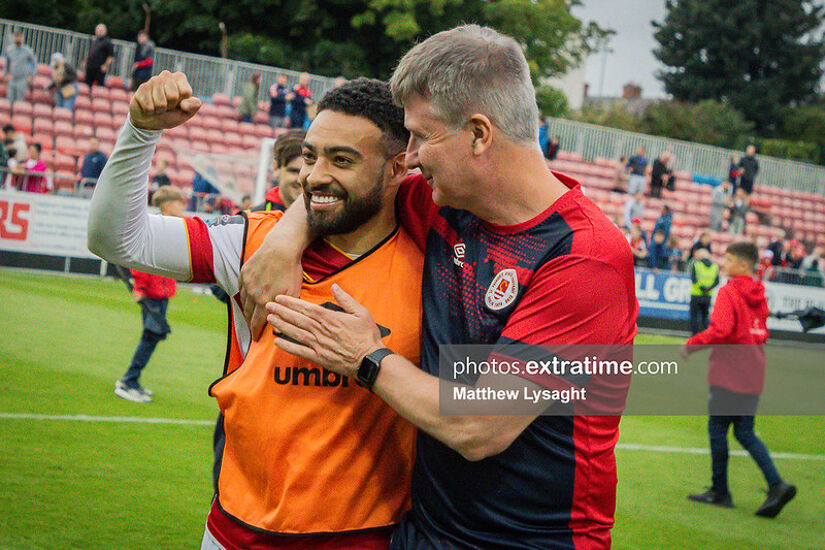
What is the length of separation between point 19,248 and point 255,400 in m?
14.5

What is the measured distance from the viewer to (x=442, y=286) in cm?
234

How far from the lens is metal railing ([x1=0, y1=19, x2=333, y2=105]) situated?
21859 mm

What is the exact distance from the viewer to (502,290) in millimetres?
2178


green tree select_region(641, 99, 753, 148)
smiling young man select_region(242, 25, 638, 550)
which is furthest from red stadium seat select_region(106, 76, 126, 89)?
green tree select_region(641, 99, 753, 148)

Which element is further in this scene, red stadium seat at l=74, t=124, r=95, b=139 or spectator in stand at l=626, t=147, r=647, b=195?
spectator in stand at l=626, t=147, r=647, b=195

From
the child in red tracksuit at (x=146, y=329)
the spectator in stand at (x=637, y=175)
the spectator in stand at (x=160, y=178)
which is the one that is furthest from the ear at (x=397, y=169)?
the spectator in stand at (x=637, y=175)

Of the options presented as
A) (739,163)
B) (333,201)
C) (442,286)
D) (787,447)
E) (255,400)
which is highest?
(739,163)

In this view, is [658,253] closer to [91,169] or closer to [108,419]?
[91,169]

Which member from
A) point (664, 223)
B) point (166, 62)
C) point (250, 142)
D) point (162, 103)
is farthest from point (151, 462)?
point (166, 62)

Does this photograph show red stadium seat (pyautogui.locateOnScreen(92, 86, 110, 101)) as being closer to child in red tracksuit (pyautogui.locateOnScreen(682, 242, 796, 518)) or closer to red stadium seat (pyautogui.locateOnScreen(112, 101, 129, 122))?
red stadium seat (pyautogui.locateOnScreen(112, 101, 129, 122))

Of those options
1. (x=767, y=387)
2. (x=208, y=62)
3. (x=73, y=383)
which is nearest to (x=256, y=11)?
(x=208, y=62)

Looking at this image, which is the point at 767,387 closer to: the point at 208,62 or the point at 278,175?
the point at 278,175

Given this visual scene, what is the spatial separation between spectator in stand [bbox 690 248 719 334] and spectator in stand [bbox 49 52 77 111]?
15.1 m

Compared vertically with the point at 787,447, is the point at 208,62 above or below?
above
